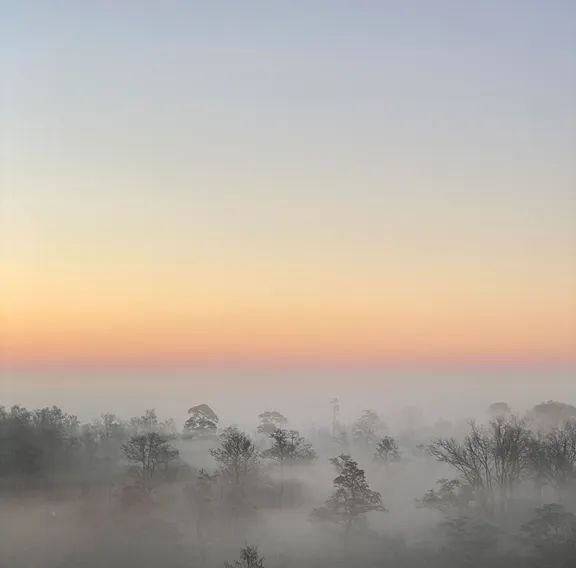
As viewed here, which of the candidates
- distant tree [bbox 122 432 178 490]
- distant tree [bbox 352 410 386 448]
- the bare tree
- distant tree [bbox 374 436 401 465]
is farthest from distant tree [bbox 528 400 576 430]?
distant tree [bbox 122 432 178 490]

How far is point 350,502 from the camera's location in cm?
5081

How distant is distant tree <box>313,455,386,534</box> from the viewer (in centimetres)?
5056

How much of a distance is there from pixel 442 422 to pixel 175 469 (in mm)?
88478

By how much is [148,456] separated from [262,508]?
1315cm

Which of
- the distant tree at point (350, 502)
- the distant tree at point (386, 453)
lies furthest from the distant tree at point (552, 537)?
the distant tree at point (386, 453)

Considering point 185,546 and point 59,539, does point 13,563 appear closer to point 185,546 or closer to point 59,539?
point 59,539

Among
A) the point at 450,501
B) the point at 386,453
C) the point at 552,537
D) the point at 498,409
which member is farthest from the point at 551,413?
the point at 552,537

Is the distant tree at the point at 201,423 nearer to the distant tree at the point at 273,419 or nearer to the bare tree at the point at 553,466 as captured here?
the distant tree at the point at 273,419

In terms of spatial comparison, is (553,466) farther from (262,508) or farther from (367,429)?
(367,429)

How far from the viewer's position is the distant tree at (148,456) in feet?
195

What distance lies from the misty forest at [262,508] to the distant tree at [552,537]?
0.46 ft

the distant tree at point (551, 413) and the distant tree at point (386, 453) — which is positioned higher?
the distant tree at point (551, 413)

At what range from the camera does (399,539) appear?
50531mm

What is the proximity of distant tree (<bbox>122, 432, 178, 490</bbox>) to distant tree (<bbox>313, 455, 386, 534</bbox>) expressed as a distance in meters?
18.1
